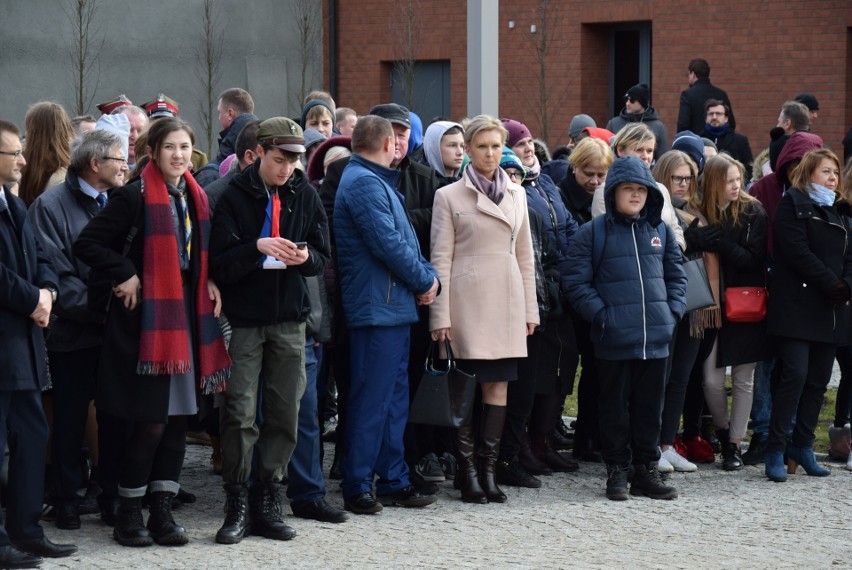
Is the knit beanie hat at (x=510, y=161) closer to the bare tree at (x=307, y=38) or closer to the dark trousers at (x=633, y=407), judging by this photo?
the dark trousers at (x=633, y=407)

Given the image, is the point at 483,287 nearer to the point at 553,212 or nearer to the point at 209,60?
the point at 553,212

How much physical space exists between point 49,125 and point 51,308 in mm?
1487

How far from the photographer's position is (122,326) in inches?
252

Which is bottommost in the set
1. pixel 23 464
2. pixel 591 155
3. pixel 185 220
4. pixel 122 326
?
pixel 23 464

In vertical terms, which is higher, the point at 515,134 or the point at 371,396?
the point at 515,134

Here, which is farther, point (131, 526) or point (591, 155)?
point (591, 155)

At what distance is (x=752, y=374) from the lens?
28.9ft

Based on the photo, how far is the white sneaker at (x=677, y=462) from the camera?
8594 mm

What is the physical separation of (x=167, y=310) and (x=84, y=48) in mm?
12873

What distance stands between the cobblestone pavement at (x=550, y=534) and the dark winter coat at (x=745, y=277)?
2.99 feet

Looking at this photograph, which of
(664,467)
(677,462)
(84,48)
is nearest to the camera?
(664,467)

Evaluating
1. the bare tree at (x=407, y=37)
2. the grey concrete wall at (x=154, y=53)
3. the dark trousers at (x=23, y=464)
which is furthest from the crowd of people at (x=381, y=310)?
the bare tree at (x=407, y=37)

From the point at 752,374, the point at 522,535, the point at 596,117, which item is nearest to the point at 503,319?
the point at 522,535

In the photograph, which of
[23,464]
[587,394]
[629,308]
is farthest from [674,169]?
[23,464]
